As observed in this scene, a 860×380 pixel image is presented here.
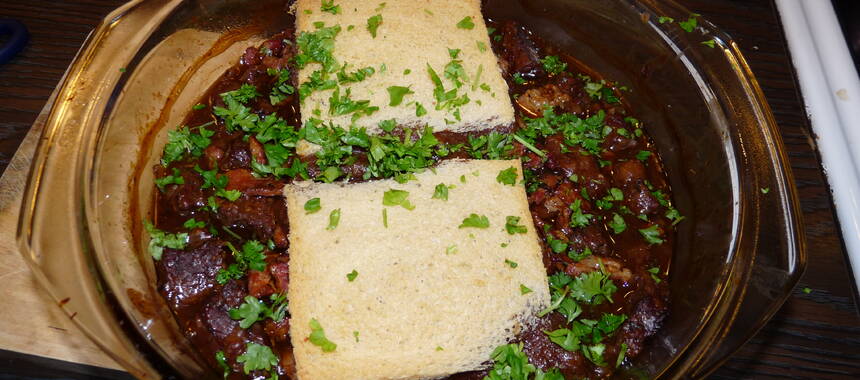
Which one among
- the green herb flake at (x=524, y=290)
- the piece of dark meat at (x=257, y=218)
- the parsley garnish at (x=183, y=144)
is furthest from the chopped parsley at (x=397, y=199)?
the parsley garnish at (x=183, y=144)

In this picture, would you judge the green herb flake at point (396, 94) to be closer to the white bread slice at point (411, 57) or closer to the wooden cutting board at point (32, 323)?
the white bread slice at point (411, 57)

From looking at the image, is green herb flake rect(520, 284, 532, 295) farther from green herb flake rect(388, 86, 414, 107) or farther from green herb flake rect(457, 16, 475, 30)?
green herb flake rect(457, 16, 475, 30)

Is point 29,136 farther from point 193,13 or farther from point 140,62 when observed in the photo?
point 193,13

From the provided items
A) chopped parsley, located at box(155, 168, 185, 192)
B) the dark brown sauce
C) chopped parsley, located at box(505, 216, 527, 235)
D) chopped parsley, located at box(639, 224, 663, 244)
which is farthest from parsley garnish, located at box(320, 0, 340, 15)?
chopped parsley, located at box(639, 224, 663, 244)

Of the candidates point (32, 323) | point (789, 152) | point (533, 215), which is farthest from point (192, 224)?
point (789, 152)

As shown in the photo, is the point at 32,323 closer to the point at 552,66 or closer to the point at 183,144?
the point at 183,144
